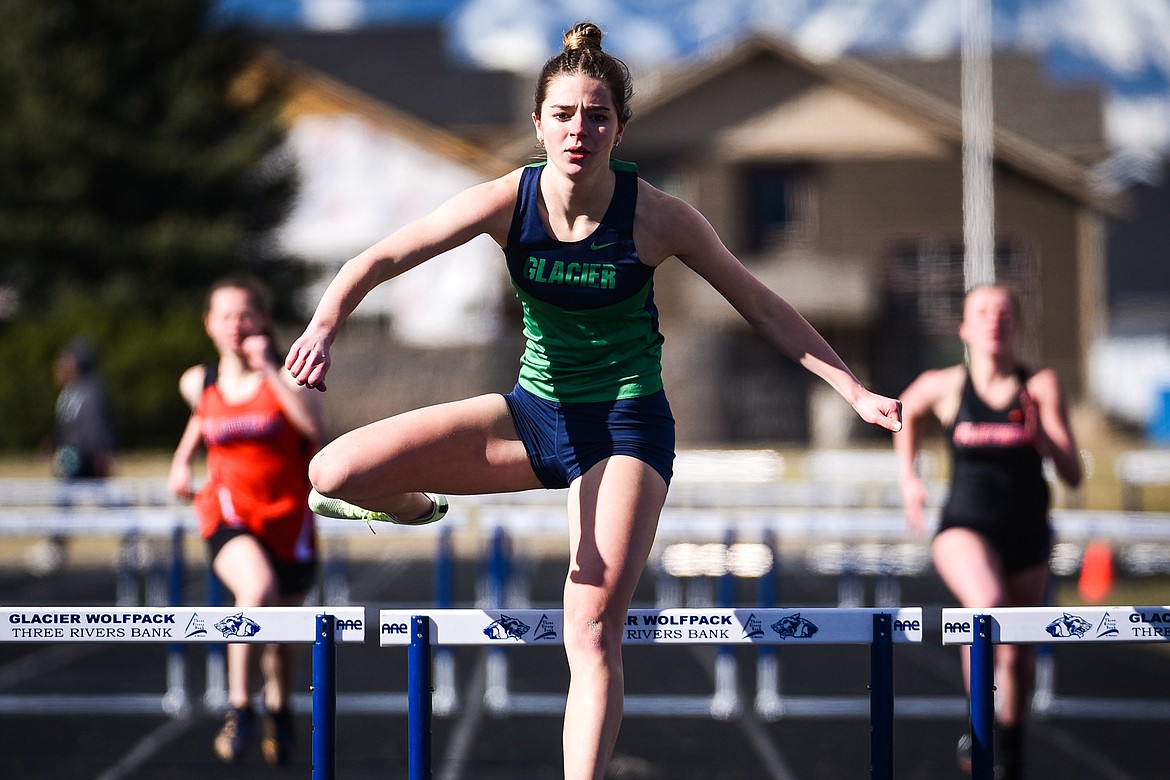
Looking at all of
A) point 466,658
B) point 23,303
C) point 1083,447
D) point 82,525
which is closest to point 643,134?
point 1083,447

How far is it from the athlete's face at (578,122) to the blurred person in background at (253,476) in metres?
→ 2.83

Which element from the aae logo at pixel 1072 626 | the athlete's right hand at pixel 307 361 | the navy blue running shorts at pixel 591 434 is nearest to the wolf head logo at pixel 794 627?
the navy blue running shorts at pixel 591 434

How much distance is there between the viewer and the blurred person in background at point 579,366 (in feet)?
12.3

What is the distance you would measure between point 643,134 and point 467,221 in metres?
34.1

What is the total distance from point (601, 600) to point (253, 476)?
2.96 meters

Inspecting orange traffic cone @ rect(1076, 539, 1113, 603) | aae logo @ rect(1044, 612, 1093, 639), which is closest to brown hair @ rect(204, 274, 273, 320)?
aae logo @ rect(1044, 612, 1093, 639)

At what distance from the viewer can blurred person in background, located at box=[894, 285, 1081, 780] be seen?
6.11 metres

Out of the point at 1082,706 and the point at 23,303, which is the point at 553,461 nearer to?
the point at 1082,706

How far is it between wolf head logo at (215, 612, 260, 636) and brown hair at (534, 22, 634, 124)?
151cm

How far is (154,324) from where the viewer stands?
30969 millimetres

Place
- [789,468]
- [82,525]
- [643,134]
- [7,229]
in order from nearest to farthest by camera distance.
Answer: [82,525] → [789,468] → [7,229] → [643,134]

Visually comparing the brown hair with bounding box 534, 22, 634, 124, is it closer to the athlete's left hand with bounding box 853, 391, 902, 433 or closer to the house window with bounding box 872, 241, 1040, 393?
the athlete's left hand with bounding box 853, 391, 902, 433

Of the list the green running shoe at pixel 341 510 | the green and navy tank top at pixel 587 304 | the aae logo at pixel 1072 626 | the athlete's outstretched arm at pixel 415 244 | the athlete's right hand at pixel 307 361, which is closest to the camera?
the athlete's right hand at pixel 307 361

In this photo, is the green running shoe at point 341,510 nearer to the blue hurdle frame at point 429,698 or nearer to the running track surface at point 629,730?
the blue hurdle frame at point 429,698
